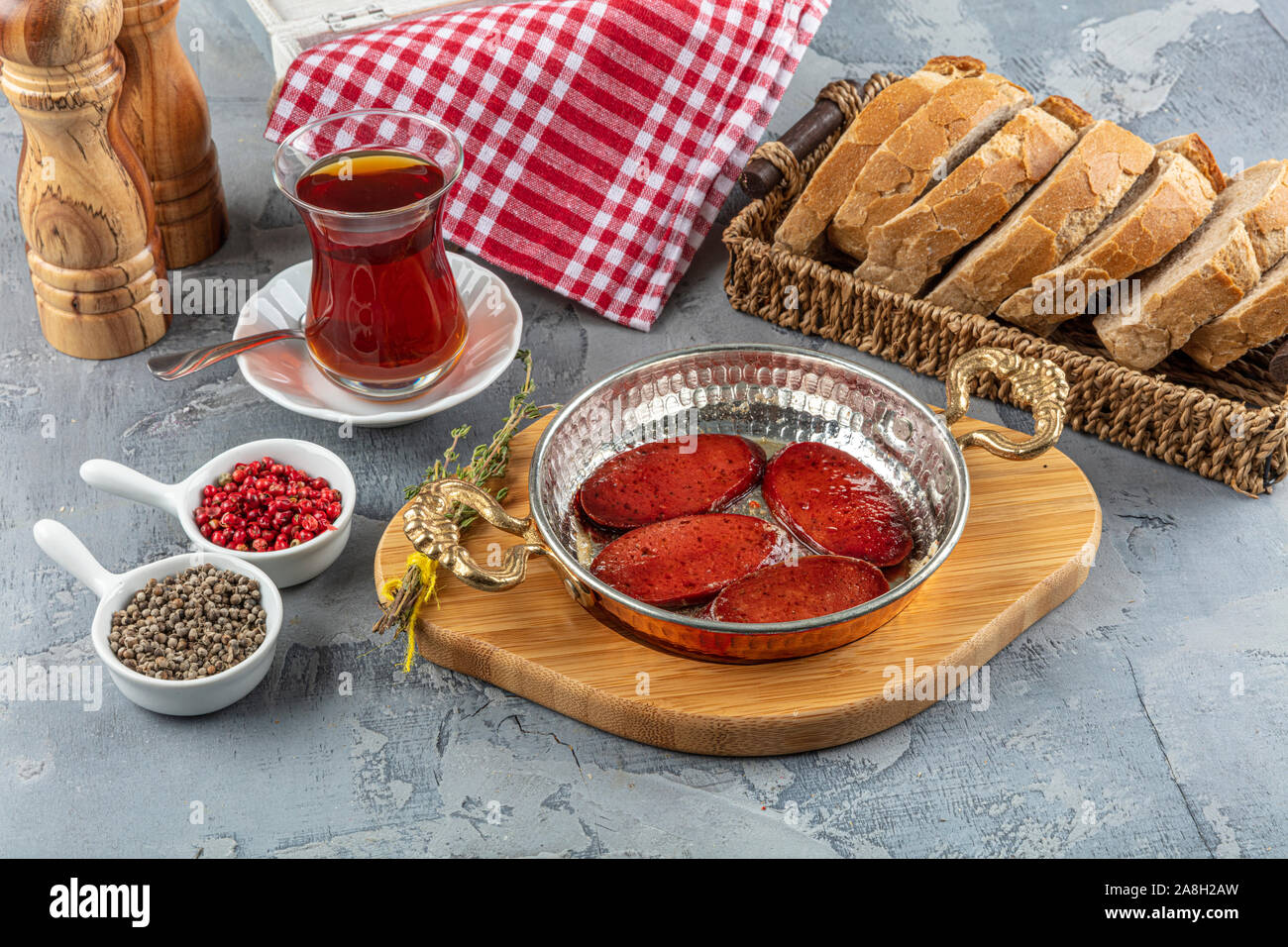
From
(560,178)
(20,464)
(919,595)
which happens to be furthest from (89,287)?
(919,595)

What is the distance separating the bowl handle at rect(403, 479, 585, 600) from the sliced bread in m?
0.90

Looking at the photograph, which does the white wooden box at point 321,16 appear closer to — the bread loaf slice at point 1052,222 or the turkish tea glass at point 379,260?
the turkish tea glass at point 379,260

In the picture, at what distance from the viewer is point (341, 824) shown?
1614mm

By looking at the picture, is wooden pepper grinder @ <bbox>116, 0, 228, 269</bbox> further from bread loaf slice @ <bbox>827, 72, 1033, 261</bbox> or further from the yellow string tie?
bread loaf slice @ <bbox>827, 72, 1033, 261</bbox>

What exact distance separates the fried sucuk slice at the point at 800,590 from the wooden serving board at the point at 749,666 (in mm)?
79

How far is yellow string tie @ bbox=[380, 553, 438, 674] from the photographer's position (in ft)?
5.81

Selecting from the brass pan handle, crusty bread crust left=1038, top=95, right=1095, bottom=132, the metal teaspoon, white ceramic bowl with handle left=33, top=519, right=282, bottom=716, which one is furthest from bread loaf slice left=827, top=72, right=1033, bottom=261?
white ceramic bowl with handle left=33, top=519, right=282, bottom=716

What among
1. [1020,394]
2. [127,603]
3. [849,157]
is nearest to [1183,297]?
[1020,394]

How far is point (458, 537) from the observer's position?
171 centimetres

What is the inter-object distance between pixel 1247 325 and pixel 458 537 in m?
1.31

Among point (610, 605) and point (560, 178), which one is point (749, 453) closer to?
point (610, 605)

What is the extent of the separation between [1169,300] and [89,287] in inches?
71.7

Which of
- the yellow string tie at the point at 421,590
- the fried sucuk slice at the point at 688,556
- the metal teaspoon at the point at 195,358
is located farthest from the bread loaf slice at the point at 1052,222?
the metal teaspoon at the point at 195,358

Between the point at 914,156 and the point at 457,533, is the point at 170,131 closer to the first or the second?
the point at 457,533
